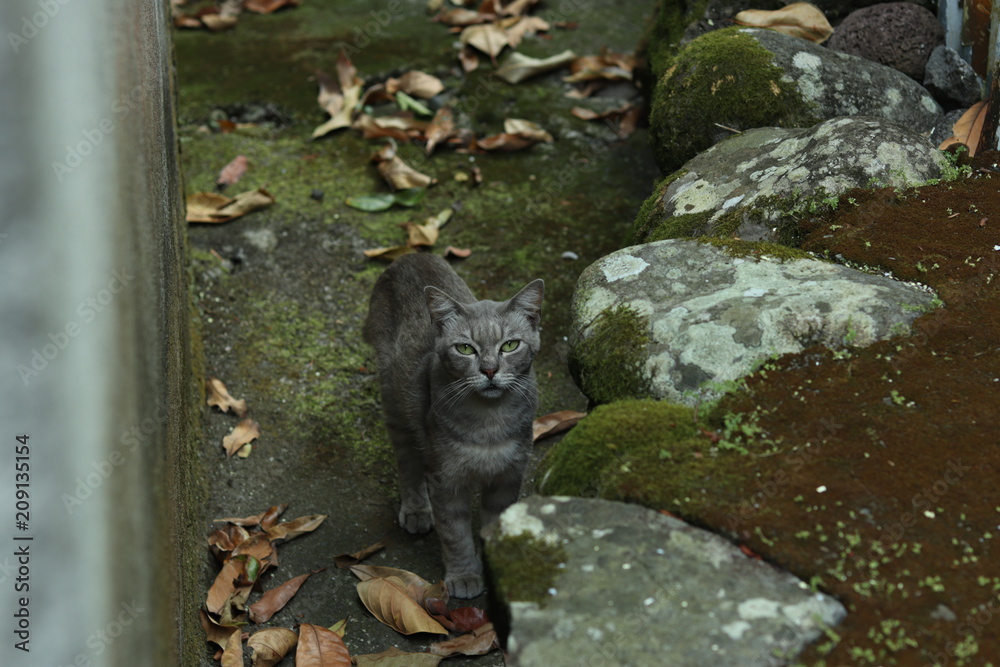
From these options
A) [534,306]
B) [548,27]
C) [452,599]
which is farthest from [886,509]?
[548,27]

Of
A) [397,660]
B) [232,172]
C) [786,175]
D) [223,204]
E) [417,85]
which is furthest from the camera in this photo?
[417,85]

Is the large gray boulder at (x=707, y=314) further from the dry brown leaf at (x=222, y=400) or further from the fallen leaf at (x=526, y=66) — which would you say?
the fallen leaf at (x=526, y=66)

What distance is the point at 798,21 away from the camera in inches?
179

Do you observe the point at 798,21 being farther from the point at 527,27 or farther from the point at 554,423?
the point at 527,27

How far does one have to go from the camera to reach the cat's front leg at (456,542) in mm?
3467

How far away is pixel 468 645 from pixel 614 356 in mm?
1134

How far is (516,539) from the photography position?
210cm

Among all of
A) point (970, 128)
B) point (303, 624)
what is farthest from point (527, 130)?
point (303, 624)

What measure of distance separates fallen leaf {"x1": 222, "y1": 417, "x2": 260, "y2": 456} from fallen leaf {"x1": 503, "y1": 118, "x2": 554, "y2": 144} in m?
2.60

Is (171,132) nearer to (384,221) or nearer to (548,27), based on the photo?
(384,221)

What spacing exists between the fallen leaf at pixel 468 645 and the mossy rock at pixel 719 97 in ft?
7.56

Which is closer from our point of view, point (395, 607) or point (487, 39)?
point (395, 607)

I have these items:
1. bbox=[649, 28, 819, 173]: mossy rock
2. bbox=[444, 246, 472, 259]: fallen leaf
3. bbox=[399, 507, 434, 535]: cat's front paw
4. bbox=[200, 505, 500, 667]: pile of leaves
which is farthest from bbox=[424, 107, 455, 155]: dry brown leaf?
bbox=[200, 505, 500, 667]: pile of leaves

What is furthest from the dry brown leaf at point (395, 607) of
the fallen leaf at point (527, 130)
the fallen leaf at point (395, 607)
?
the fallen leaf at point (527, 130)
